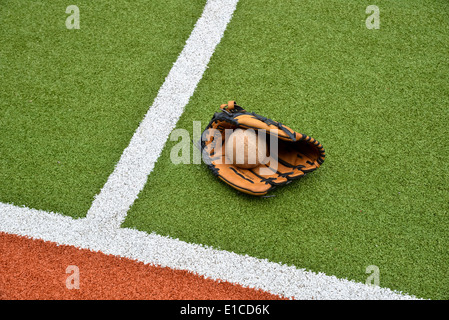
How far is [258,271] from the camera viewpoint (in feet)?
6.38

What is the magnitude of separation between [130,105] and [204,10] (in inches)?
42.2

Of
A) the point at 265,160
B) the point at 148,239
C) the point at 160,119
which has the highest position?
the point at 160,119

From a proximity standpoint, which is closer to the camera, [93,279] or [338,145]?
[93,279]

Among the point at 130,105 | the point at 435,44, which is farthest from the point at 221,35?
the point at 435,44

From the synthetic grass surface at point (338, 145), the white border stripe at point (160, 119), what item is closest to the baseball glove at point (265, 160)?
the synthetic grass surface at point (338, 145)

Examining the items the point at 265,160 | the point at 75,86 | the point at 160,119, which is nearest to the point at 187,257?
the point at 265,160

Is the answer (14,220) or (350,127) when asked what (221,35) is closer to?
(350,127)

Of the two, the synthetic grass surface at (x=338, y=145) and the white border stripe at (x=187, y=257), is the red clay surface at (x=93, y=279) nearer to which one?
the white border stripe at (x=187, y=257)

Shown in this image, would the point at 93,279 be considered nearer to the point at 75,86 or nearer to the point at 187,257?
the point at 187,257

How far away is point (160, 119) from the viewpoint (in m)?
2.42

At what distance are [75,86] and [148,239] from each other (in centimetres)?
127

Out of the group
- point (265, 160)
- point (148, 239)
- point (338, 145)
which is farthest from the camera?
point (338, 145)
